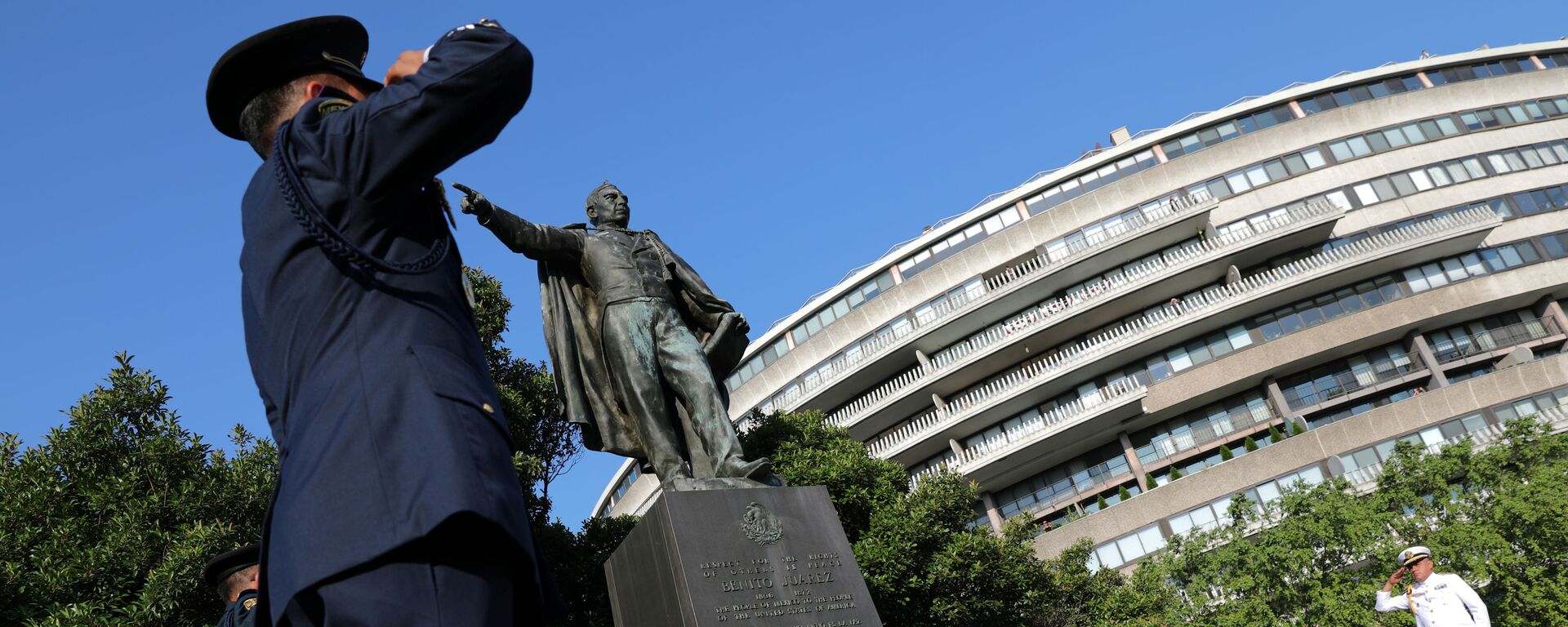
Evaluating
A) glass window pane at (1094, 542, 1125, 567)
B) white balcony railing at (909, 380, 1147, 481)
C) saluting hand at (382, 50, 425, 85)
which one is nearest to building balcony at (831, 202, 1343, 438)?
white balcony railing at (909, 380, 1147, 481)

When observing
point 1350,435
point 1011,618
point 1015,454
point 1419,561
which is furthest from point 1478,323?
point 1419,561

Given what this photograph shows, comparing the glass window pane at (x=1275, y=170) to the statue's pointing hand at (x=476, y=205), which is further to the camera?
the glass window pane at (x=1275, y=170)

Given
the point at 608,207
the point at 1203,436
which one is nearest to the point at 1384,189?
the point at 1203,436

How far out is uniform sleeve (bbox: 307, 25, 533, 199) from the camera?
6.91 feet

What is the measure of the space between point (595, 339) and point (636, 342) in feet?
1.47

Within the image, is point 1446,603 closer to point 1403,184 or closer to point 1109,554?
point 1109,554

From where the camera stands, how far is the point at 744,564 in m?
5.69

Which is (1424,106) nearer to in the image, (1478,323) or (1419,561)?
(1478,323)

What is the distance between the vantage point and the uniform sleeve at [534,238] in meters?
6.80

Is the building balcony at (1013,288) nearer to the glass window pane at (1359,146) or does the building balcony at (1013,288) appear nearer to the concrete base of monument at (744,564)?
the glass window pane at (1359,146)

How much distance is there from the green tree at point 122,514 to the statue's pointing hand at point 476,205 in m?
10.9

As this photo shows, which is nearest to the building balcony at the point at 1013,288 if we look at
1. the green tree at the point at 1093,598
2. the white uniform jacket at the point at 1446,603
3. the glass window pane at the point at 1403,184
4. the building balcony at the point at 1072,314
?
the building balcony at the point at 1072,314

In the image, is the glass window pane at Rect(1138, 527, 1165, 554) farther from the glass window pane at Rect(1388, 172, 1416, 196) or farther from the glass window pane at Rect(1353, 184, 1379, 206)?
the glass window pane at Rect(1388, 172, 1416, 196)

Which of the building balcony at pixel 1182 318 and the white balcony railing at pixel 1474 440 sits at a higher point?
the building balcony at pixel 1182 318
